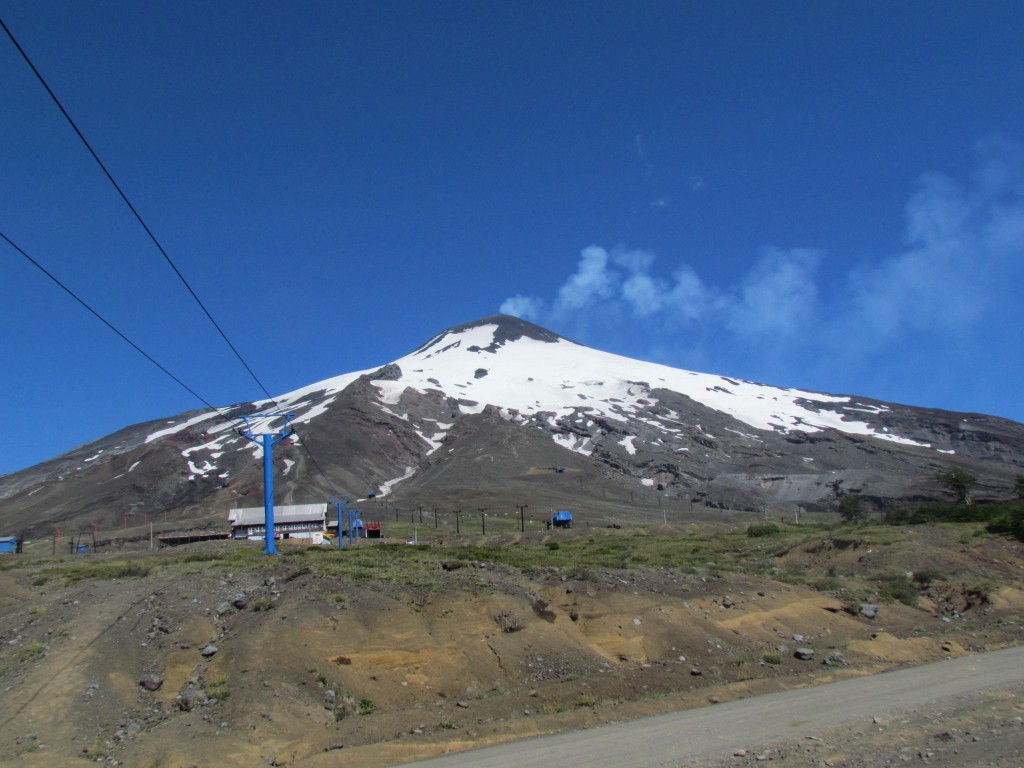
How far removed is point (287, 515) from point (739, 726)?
78305 millimetres

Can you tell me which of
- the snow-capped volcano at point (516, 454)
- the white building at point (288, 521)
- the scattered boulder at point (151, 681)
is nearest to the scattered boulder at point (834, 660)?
the scattered boulder at point (151, 681)

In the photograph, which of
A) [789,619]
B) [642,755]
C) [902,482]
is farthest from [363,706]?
[902,482]

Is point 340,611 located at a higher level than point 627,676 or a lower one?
higher

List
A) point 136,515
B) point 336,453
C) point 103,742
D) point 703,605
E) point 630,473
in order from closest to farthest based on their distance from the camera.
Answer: point 103,742 < point 703,605 < point 136,515 < point 336,453 < point 630,473

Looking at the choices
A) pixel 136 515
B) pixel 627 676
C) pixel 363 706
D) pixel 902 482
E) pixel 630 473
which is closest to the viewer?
pixel 363 706

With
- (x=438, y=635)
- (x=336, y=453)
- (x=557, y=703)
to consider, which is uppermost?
(x=336, y=453)

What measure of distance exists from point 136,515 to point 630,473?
85.8 m

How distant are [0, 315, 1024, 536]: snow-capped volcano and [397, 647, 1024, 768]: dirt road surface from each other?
310 feet

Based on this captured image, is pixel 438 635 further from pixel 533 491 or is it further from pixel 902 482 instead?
pixel 902 482

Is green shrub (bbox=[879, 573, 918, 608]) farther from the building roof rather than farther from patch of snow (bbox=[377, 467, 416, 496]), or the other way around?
patch of snow (bbox=[377, 467, 416, 496])

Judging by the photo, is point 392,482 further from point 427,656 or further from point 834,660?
point 427,656

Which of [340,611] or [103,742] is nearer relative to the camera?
[103,742]

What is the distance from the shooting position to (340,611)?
58.1 ft

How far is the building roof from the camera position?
279 feet
